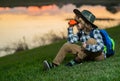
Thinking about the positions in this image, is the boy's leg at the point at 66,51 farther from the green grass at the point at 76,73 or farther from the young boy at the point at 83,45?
the green grass at the point at 76,73

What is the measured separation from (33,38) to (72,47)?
13.8 metres

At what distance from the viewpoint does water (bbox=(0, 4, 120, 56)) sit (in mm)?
26688

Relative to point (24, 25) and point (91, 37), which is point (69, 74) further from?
point (24, 25)

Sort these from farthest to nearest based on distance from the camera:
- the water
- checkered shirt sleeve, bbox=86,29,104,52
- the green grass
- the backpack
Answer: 1. the water
2. the backpack
3. checkered shirt sleeve, bbox=86,29,104,52
4. the green grass

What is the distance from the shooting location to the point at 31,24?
34125 millimetres

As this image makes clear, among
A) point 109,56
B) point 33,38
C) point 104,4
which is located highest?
point 109,56

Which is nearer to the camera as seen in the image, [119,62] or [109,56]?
[119,62]

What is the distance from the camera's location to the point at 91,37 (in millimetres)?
12648

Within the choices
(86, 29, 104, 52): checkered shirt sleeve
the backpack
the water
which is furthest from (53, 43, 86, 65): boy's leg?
the water

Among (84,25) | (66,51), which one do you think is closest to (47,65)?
(66,51)

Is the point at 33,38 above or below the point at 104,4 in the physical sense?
above

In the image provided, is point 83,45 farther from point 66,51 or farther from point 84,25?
point 84,25

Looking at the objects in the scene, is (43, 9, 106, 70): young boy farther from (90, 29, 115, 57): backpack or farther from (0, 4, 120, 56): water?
(0, 4, 120, 56): water

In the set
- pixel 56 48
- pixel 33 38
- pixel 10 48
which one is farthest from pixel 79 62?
pixel 33 38
